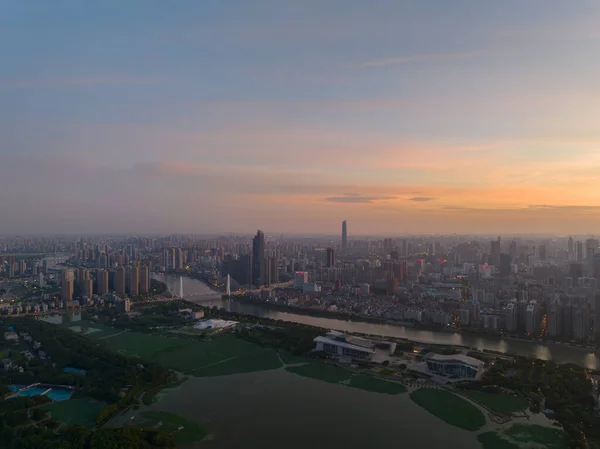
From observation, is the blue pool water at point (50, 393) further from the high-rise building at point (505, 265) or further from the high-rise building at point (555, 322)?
the high-rise building at point (505, 265)

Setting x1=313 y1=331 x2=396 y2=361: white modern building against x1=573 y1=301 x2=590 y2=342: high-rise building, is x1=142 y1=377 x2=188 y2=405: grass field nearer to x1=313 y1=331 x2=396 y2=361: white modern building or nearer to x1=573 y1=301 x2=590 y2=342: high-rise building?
A: x1=313 y1=331 x2=396 y2=361: white modern building

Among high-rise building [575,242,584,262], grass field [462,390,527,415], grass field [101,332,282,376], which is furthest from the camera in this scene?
high-rise building [575,242,584,262]

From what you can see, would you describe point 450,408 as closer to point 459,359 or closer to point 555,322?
point 459,359

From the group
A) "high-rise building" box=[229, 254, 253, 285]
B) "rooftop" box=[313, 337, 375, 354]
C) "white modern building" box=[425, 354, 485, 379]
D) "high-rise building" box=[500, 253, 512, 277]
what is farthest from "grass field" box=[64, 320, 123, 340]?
"high-rise building" box=[500, 253, 512, 277]

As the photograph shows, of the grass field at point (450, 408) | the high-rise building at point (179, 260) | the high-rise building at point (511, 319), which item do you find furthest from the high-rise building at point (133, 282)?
the grass field at point (450, 408)

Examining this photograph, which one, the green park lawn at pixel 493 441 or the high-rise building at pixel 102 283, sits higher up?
the high-rise building at pixel 102 283

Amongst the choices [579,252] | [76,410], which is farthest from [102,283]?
[579,252]

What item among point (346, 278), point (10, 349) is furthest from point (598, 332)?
point (10, 349)
